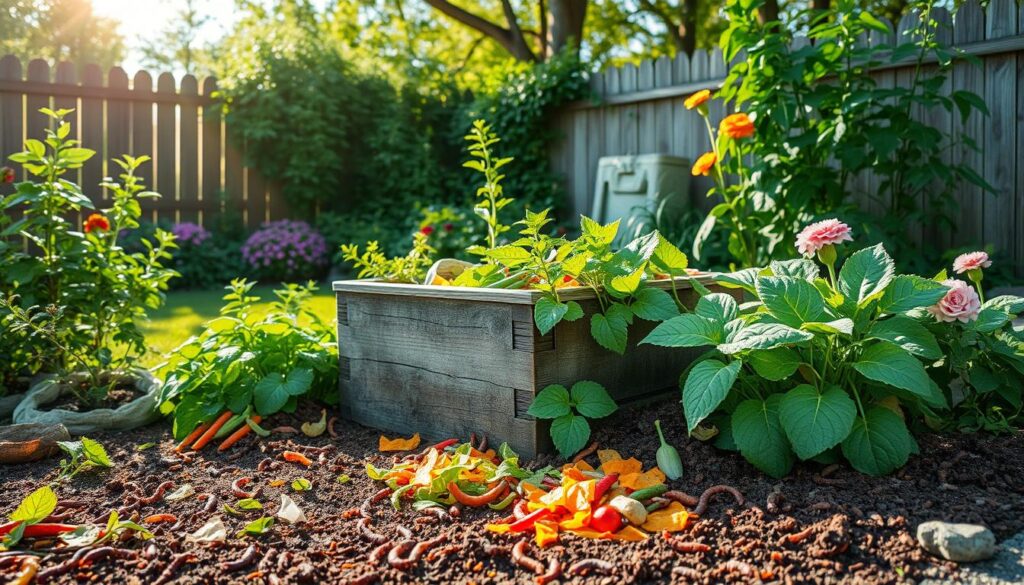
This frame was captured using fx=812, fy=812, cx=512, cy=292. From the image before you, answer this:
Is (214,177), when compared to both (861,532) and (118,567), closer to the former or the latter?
(118,567)

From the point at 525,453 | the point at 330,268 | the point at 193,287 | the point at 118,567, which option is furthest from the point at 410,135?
the point at 118,567

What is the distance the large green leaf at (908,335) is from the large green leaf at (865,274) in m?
0.08

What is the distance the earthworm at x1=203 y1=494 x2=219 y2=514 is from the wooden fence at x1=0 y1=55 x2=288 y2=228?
5.49m

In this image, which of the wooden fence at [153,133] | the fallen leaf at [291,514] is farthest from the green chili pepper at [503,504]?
the wooden fence at [153,133]

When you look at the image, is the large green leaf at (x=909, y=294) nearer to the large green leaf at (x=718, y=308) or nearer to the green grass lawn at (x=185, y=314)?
the large green leaf at (x=718, y=308)

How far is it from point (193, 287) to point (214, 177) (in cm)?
141

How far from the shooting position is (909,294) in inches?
74.2

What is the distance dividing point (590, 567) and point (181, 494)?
1056 mm

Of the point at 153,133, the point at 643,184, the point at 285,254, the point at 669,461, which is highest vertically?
the point at 153,133

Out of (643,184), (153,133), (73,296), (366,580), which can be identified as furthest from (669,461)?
(153,133)

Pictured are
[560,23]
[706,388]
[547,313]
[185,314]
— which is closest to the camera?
[706,388]

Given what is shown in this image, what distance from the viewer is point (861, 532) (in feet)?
5.03

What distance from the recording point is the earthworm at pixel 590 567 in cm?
146

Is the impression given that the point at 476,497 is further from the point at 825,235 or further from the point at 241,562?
the point at 825,235
